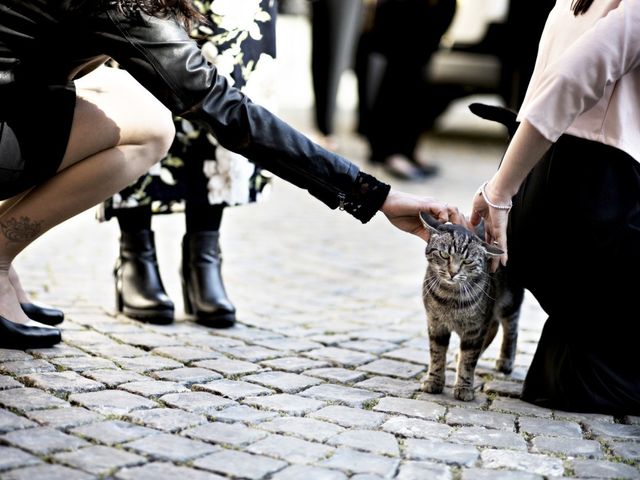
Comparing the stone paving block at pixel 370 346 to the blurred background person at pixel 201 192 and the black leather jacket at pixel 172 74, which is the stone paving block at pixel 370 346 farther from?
the black leather jacket at pixel 172 74

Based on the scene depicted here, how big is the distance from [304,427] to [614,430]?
91 cm

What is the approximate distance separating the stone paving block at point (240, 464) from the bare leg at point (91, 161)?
3.75 feet

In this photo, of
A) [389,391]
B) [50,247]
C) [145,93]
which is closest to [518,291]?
[389,391]

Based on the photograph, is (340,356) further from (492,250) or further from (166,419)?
(166,419)

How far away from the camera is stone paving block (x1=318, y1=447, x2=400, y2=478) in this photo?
233 centimetres

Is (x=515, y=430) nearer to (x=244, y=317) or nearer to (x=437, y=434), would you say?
(x=437, y=434)

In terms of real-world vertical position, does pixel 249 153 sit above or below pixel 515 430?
above

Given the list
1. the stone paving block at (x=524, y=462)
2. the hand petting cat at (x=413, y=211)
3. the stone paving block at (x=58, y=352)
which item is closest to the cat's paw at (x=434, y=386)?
the hand petting cat at (x=413, y=211)

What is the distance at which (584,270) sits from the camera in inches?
115

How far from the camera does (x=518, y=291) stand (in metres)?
3.33

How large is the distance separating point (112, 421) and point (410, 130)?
5721 mm

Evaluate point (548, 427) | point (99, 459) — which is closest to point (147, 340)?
point (99, 459)

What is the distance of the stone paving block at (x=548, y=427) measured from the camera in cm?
274

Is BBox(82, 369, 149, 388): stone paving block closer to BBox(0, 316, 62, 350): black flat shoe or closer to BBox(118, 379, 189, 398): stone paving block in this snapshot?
BBox(118, 379, 189, 398): stone paving block
